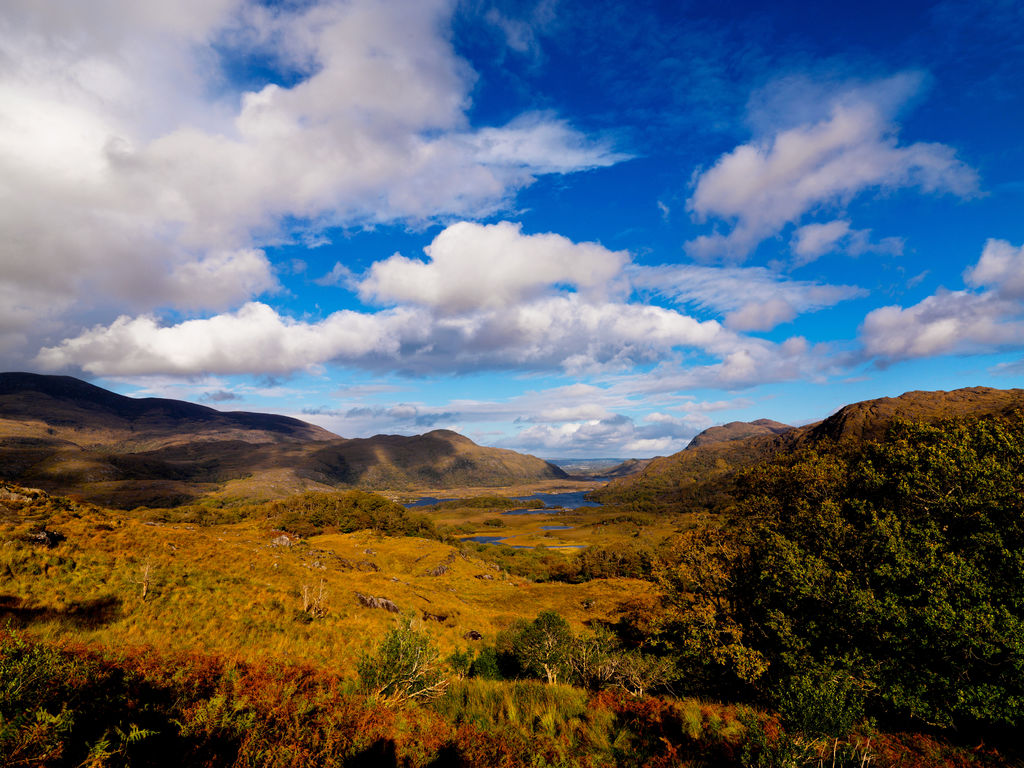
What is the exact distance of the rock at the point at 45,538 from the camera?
22.4 metres

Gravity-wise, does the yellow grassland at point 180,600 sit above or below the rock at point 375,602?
above

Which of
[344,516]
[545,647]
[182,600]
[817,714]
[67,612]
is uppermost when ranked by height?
[817,714]

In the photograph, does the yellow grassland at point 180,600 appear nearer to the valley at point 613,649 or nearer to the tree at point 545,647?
the valley at point 613,649

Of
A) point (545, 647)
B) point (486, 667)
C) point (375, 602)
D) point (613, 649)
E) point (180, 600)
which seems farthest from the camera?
point (375, 602)

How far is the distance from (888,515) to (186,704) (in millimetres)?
26332

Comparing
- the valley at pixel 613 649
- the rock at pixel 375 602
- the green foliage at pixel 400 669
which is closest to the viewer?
the valley at pixel 613 649

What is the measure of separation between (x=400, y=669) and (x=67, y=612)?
15.6 meters

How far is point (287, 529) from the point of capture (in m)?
102

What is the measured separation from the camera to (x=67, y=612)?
1717 cm

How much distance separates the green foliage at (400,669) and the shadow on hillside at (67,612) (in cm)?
1315

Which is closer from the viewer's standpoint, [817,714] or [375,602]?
[817,714]

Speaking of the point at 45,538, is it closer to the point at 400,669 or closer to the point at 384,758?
the point at 400,669

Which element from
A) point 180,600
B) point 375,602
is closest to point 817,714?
point 180,600

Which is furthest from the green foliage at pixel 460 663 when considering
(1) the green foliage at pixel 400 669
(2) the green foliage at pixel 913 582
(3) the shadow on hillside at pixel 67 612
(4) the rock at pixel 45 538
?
(4) the rock at pixel 45 538
